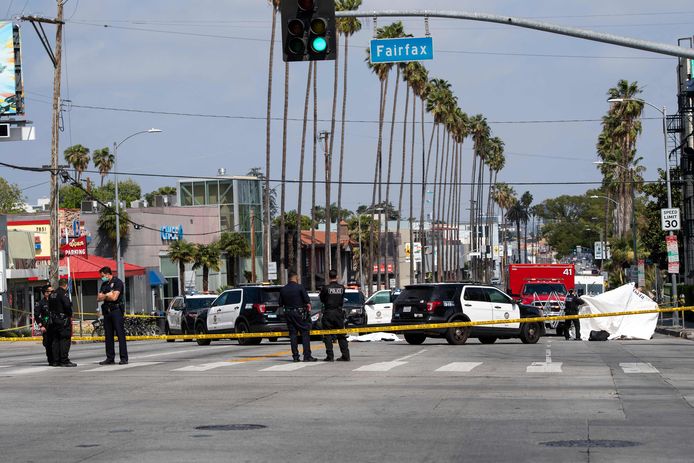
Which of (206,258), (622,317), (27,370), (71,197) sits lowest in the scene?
(27,370)

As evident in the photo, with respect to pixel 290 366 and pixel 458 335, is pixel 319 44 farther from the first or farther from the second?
pixel 458 335

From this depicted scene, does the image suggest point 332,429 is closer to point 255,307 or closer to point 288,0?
point 288,0

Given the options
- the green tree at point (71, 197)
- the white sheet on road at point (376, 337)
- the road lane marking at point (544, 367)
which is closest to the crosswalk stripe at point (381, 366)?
the road lane marking at point (544, 367)

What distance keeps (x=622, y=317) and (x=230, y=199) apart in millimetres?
50750

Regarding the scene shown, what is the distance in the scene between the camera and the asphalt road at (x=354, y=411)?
10484 millimetres

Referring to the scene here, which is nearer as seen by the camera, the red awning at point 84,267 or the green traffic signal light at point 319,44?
the green traffic signal light at point 319,44

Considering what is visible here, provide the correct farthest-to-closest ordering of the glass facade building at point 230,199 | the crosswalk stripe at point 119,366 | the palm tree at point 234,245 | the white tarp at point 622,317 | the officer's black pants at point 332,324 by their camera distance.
Answer: 1. the glass facade building at point 230,199
2. the palm tree at point 234,245
3. the white tarp at point 622,317
4. the officer's black pants at point 332,324
5. the crosswalk stripe at point 119,366

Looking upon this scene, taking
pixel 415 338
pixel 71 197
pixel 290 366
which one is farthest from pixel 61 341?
pixel 71 197

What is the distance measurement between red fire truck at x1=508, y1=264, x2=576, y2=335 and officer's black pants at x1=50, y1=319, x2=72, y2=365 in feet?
74.6

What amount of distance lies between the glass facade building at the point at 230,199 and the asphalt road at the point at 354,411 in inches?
2369

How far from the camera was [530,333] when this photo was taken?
3284cm

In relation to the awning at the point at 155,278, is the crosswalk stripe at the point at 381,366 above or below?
below

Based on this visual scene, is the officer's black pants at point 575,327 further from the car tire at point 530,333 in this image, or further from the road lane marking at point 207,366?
the road lane marking at point 207,366

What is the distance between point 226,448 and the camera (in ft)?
35.0
